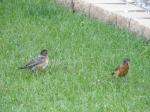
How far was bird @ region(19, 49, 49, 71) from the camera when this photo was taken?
379 inches

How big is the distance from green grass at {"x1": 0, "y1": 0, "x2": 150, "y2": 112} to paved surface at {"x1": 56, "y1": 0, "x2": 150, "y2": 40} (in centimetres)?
18

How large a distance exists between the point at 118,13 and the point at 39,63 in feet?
10.3

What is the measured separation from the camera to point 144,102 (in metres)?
8.73

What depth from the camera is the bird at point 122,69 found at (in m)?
9.56

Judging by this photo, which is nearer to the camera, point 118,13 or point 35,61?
point 35,61

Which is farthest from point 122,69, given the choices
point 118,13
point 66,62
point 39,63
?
point 118,13

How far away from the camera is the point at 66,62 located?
1025 cm

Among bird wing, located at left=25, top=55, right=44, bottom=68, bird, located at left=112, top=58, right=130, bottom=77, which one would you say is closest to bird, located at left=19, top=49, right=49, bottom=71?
bird wing, located at left=25, top=55, right=44, bottom=68

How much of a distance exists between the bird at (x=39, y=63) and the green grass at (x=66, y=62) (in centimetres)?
10

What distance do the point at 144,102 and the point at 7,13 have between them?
4.66 metres

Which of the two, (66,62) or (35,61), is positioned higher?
(35,61)

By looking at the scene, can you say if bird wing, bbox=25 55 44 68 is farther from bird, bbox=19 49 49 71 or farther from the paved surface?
the paved surface

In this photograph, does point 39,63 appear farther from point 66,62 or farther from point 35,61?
point 66,62

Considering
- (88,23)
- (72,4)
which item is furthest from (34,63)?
(72,4)
